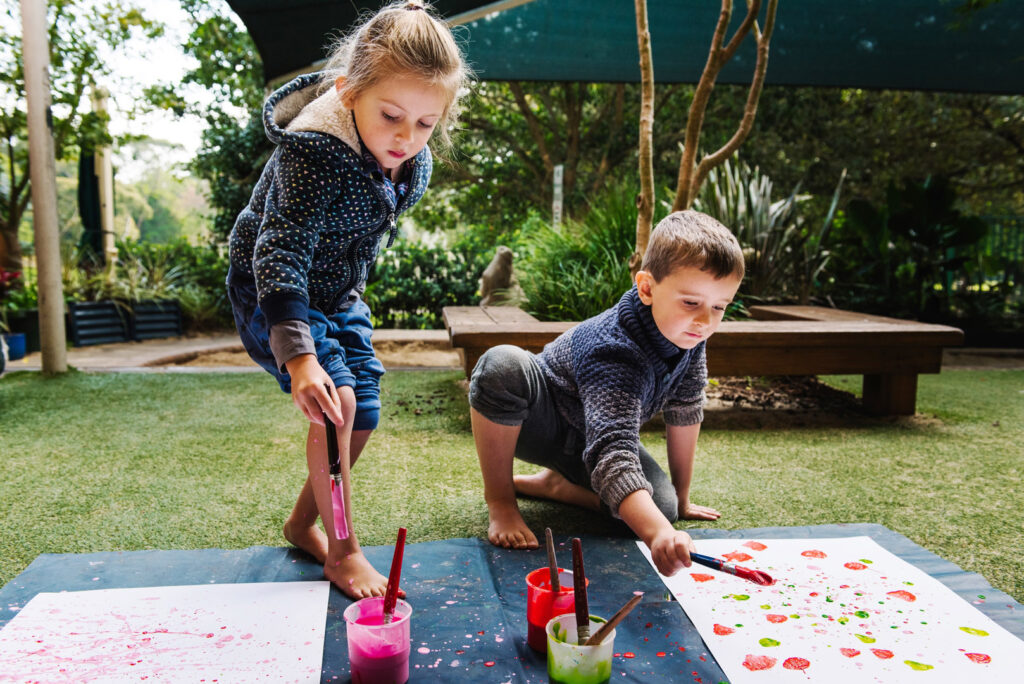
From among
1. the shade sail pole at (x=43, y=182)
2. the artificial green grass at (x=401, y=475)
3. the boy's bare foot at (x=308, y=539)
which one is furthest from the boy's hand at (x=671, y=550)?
the shade sail pole at (x=43, y=182)

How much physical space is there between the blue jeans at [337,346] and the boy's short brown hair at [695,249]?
0.66 m

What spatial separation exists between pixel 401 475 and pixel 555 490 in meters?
0.54

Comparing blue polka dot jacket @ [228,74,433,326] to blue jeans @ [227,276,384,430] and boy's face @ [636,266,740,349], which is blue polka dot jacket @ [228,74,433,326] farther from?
boy's face @ [636,266,740,349]

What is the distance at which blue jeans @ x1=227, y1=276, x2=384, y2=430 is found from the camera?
141 cm

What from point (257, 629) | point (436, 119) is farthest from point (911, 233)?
point (257, 629)

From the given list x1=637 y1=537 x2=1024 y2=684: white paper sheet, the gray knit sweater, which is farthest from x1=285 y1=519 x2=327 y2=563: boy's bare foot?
x1=637 y1=537 x2=1024 y2=684: white paper sheet

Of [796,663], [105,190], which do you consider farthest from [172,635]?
[105,190]

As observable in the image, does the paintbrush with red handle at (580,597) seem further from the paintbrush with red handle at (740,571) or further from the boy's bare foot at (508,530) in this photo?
the boy's bare foot at (508,530)

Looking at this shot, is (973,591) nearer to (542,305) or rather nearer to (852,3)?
(542,305)

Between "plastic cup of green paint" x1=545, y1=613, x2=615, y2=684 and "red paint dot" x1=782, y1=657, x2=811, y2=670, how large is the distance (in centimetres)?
31

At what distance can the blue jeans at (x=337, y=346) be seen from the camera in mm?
1405

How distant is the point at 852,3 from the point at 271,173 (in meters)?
4.52

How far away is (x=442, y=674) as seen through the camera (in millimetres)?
1111

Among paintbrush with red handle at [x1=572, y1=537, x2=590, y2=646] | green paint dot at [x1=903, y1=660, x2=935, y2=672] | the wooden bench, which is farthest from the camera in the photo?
the wooden bench
